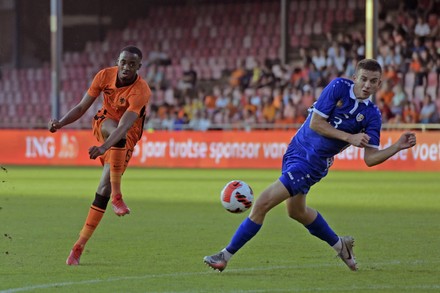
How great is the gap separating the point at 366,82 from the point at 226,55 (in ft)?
98.6

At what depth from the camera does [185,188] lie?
22.0 meters

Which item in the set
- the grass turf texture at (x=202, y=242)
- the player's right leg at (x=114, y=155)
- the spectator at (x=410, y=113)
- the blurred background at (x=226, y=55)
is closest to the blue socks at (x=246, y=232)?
the grass turf texture at (x=202, y=242)

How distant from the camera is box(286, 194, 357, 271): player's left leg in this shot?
9.43 meters

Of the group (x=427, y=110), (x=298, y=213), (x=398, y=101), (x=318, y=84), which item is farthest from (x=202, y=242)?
(x=318, y=84)

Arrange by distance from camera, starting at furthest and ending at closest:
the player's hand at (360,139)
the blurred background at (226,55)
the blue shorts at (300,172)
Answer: the blurred background at (226,55) → the blue shorts at (300,172) → the player's hand at (360,139)

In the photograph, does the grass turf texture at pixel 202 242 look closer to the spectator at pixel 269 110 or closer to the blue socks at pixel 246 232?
the blue socks at pixel 246 232

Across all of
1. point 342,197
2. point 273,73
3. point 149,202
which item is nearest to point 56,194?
point 149,202

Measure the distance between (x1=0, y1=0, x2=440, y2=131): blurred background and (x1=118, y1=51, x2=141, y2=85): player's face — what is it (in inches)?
718

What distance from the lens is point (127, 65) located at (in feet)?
33.4

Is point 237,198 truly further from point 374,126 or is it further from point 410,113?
point 410,113

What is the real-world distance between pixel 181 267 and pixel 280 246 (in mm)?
2149

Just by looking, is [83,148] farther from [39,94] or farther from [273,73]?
[39,94]

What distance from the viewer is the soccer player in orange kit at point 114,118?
1015 centimetres

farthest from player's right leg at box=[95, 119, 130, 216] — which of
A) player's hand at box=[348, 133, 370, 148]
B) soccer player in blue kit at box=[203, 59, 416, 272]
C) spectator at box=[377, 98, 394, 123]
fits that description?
spectator at box=[377, 98, 394, 123]
